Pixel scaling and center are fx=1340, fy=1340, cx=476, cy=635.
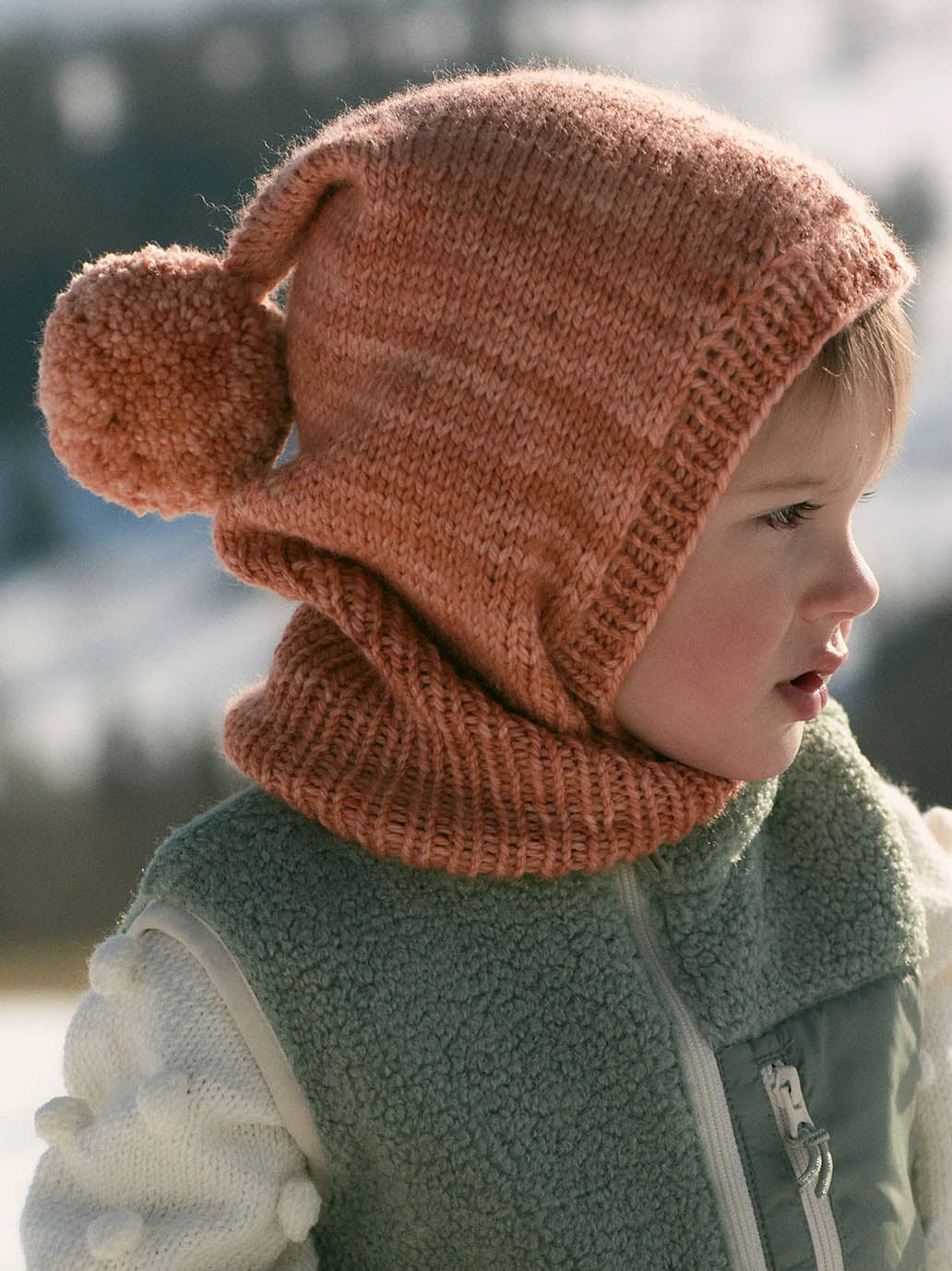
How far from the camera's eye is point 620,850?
906mm

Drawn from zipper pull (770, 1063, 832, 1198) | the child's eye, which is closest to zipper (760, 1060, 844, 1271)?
zipper pull (770, 1063, 832, 1198)

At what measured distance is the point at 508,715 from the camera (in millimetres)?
904

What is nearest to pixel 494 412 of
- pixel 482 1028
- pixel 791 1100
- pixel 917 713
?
pixel 482 1028

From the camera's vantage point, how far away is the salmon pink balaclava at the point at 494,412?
86 cm

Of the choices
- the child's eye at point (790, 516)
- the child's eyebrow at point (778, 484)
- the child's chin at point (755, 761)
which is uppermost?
the child's eyebrow at point (778, 484)

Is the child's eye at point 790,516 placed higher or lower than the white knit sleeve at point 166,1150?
higher

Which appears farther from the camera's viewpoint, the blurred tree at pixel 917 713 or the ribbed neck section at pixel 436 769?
the blurred tree at pixel 917 713

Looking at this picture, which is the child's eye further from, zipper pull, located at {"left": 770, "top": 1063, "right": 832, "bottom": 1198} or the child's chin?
zipper pull, located at {"left": 770, "top": 1063, "right": 832, "bottom": 1198}

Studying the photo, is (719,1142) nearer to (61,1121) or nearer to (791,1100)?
(791,1100)

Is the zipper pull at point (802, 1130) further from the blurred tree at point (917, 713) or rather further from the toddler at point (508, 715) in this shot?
the blurred tree at point (917, 713)

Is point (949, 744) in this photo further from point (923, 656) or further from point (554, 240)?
point (554, 240)

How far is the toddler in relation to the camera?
0.85 m

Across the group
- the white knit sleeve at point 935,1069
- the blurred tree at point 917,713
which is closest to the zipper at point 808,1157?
the white knit sleeve at point 935,1069

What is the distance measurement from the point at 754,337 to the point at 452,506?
0.22 m
